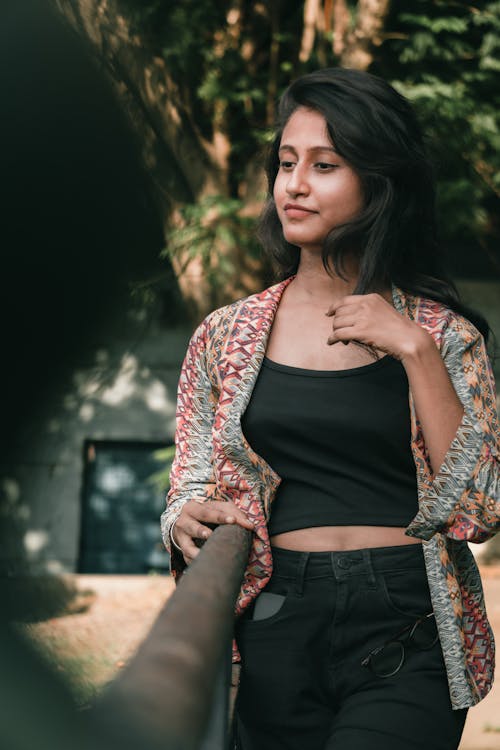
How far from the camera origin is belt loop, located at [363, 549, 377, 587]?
1.40m

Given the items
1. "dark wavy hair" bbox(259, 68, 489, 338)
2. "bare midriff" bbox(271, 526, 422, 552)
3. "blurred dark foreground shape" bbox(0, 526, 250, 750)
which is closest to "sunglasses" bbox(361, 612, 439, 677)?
"bare midriff" bbox(271, 526, 422, 552)

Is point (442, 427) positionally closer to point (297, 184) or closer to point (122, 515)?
point (297, 184)

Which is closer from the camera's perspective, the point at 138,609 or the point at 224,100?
the point at 224,100

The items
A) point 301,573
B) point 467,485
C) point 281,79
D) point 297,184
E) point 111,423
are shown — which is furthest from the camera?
point 111,423

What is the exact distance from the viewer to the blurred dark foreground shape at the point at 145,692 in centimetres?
37

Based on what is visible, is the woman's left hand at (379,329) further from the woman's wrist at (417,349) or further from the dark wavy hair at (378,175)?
the dark wavy hair at (378,175)

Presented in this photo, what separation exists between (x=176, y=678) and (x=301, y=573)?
37.4 inches

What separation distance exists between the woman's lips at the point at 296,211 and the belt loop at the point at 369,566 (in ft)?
1.86

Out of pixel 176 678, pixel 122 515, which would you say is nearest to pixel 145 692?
pixel 176 678

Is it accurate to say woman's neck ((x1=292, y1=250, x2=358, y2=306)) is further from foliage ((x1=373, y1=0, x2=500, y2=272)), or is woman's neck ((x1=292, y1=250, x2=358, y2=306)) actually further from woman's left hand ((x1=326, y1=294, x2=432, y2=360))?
foliage ((x1=373, y1=0, x2=500, y2=272))

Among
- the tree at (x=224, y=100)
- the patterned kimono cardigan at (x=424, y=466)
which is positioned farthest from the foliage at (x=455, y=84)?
the patterned kimono cardigan at (x=424, y=466)

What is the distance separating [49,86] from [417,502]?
816 millimetres

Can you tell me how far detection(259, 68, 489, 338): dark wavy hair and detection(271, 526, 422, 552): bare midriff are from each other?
400mm

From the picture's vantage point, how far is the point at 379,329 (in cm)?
137
